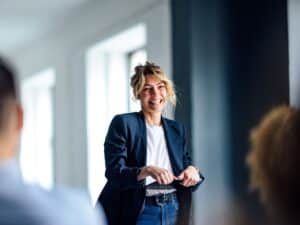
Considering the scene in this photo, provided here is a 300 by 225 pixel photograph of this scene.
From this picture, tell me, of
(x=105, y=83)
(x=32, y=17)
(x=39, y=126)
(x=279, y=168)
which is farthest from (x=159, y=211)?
(x=39, y=126)

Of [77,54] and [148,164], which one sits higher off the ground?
[77,54]

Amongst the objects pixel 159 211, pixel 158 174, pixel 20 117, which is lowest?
pixel 159 211

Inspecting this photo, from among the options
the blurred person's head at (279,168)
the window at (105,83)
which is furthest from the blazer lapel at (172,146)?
the blurred person's head at (279,168)

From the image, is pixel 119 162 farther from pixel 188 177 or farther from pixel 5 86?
pixel 5 86

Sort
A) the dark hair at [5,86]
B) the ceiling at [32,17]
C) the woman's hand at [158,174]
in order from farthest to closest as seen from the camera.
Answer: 1. the ceiling at [32,17]
2. the woman's hand at [158,174]
3. the dark hair at [5,86]

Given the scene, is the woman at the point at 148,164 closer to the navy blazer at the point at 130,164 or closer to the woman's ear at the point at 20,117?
the navy blazer at the point at 130,164

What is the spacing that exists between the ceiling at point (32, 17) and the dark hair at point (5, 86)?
12.4 feet

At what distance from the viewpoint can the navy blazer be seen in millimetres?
2072

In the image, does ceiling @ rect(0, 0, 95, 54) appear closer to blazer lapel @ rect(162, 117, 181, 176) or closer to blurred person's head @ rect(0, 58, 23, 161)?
blazer lapel @ rect(162, 117, 181, 176)

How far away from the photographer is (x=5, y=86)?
767 mm

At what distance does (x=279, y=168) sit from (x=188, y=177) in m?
Result: 1.32

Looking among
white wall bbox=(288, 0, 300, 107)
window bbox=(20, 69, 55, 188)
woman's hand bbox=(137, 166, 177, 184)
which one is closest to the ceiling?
window bbox=(20, 69, 55, 188)

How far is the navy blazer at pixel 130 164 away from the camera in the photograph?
207 cm

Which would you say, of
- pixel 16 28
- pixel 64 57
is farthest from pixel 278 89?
pixel 16 28
